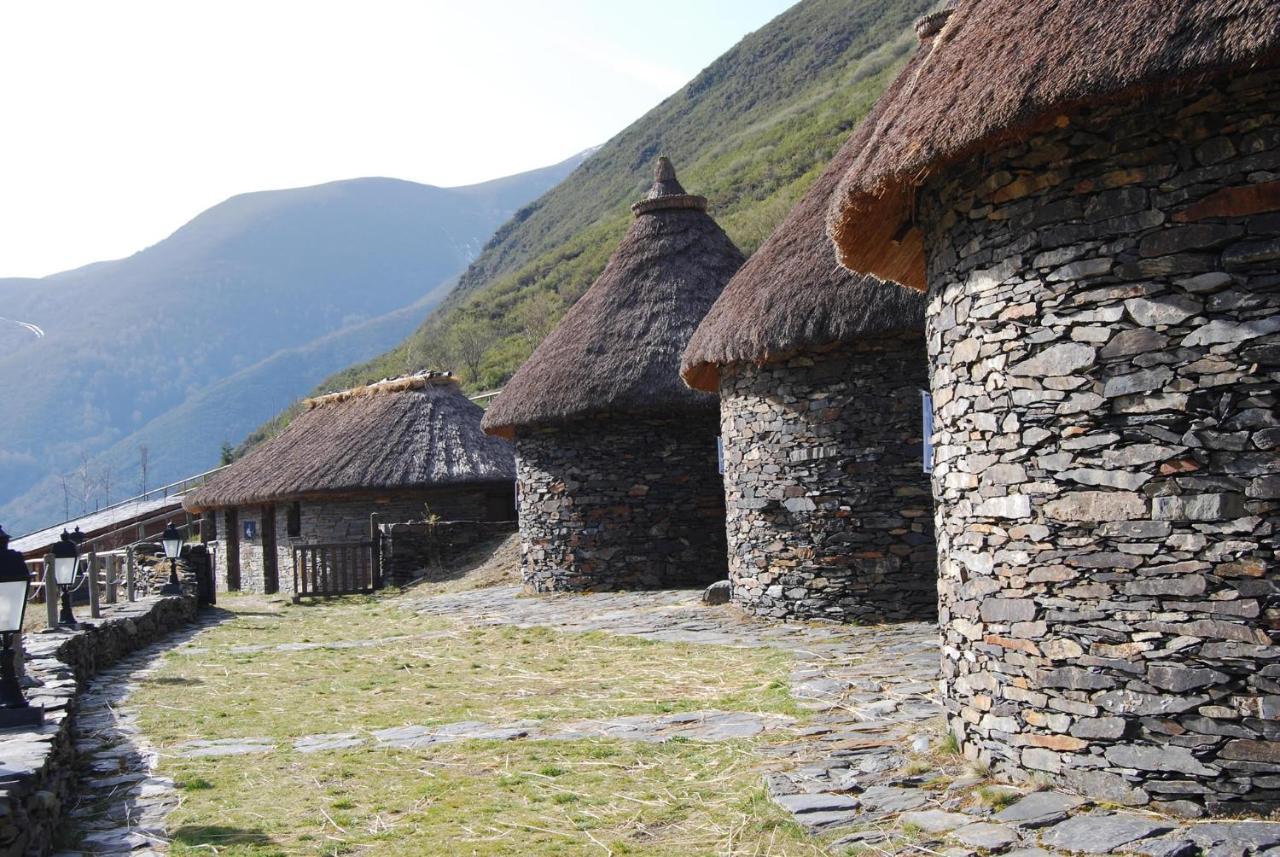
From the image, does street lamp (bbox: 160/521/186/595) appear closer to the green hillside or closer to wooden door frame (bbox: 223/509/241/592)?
wooden door frame (bbox: 223/509/241/592)

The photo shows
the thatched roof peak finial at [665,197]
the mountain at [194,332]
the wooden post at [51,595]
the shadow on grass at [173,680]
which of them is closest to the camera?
the shadow on grass at [173,680]

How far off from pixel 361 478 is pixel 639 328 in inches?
306

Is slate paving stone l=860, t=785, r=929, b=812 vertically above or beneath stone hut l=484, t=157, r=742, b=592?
beneath

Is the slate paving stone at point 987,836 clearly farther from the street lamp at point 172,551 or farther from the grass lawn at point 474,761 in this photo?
the street lamp at point 172,551

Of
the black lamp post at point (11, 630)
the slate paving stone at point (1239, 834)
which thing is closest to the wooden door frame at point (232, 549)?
the black lamp post at point (11, 630)

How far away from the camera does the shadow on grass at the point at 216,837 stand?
503cm

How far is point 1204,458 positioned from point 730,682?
170 inches

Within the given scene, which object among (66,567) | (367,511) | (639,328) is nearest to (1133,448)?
(66,567)

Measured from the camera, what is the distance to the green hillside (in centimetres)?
4581

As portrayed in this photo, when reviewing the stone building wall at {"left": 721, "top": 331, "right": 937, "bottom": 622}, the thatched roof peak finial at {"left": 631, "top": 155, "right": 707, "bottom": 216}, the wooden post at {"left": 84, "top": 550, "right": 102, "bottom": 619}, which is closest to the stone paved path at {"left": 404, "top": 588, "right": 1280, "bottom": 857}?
the stone building wall at {"left": 721, "top": 331, "right": 937, "bottom": 622}

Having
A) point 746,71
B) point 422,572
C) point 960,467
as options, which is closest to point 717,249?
point 422,572

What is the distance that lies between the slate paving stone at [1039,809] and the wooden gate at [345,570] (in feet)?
50.1

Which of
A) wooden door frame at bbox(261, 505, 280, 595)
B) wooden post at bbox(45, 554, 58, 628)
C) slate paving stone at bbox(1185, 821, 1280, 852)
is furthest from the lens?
wooden door frame at bbox(261, 505, 280, 595)

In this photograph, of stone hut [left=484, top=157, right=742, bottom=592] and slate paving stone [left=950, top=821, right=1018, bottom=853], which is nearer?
slate paving stone [left=950, top=821, right=1018, bottom=853]
